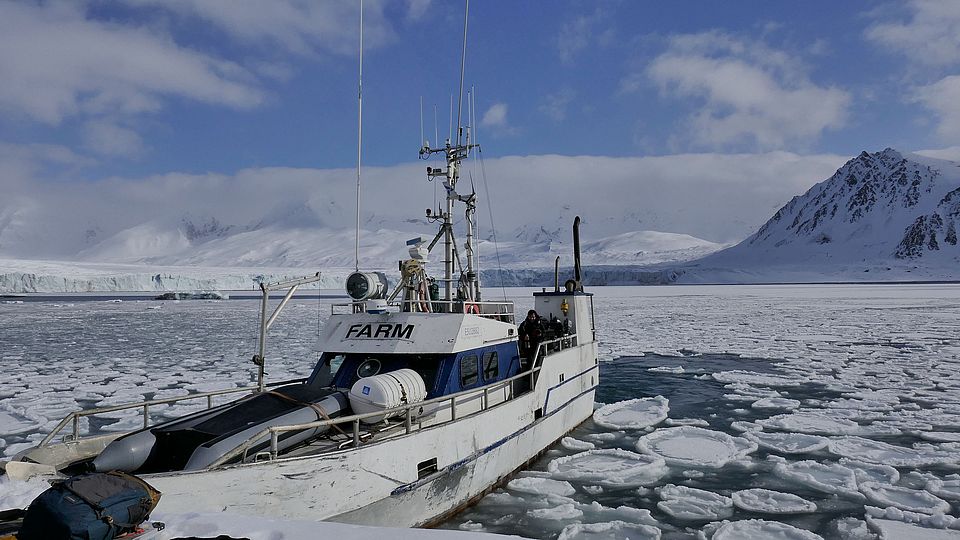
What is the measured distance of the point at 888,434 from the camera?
1131 cm

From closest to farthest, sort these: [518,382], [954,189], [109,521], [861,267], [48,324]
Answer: [109,521]
[518,382]
[48,324]
[861,267]
[954,189]

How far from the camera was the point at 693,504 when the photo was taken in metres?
8.31

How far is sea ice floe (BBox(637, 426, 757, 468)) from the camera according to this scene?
10.1m

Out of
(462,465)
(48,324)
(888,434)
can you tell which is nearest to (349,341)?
(462,465)

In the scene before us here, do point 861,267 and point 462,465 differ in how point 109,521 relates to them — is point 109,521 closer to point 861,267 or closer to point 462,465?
point 462,465

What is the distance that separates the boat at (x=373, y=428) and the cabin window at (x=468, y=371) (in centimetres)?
3

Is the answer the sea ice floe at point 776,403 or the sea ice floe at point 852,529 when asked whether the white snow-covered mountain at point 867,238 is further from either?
the sea ice floe at point 852,529

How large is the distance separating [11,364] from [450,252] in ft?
58.7

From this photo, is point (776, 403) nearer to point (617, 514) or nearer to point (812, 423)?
point (812, 423)

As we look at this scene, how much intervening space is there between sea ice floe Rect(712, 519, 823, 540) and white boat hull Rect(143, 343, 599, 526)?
125 inches

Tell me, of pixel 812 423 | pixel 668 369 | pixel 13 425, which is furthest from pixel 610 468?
pixel 13 425

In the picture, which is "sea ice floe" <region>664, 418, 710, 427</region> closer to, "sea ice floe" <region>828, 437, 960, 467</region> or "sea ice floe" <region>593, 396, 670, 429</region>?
"sea ice floe" <region>593, 396, 670, 429</region>

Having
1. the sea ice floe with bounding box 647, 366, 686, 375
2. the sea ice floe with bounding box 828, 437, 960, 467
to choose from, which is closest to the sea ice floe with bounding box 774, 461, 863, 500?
the sea ice floe with bounding box 828, 437, 960, 467

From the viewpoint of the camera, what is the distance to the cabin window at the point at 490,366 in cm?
989
